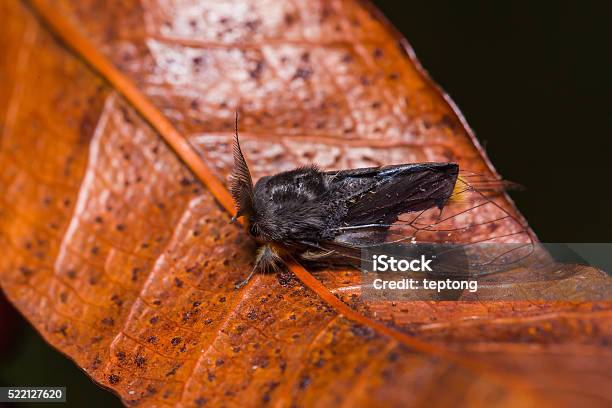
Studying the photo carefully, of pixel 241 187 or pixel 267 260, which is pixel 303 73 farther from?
pixel 267 260

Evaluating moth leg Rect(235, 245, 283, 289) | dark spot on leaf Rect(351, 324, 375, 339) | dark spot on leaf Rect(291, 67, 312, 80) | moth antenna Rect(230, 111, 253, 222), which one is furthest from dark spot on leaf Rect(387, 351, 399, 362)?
dark spot on leaf Rect(291, 67, 312, 80)

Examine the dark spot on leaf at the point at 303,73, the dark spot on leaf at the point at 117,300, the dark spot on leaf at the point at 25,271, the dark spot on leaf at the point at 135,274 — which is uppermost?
the dark spot on leaf at the point at 303,73

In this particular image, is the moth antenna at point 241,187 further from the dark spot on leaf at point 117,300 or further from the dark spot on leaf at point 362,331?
the dark spot on leaf at point 362,331

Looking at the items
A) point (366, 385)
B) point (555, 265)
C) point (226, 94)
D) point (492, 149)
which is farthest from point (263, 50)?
point (366, 385)

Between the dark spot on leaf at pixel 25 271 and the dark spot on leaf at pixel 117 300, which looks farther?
the dark spot on leaf at pixel 25 271

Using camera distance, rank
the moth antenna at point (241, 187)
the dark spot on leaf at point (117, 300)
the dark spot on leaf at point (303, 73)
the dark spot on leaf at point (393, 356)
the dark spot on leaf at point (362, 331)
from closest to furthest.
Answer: the dark spot on leaf at point (393, 356) → the dark spot on leaf at point (362, 331) → the dark spot on leaf at point (117, 300) → the moth antenna at point (241, 187) → the dark spot on leaf at point (303, 73)

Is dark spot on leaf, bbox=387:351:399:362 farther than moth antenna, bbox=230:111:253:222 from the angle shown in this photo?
No

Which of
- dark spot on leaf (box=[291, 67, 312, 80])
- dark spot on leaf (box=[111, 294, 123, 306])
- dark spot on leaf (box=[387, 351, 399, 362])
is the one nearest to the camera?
dark spot on leaf (box=[387, 351, 399, 362])

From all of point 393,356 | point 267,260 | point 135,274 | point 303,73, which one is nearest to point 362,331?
point 393,356

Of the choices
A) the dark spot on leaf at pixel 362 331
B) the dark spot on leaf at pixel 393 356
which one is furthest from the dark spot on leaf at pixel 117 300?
the dark spot on leaf at pixel 393 356

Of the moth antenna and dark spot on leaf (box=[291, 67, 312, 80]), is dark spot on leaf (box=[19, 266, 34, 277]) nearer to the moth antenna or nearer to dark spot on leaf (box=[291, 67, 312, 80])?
the moth antenna
